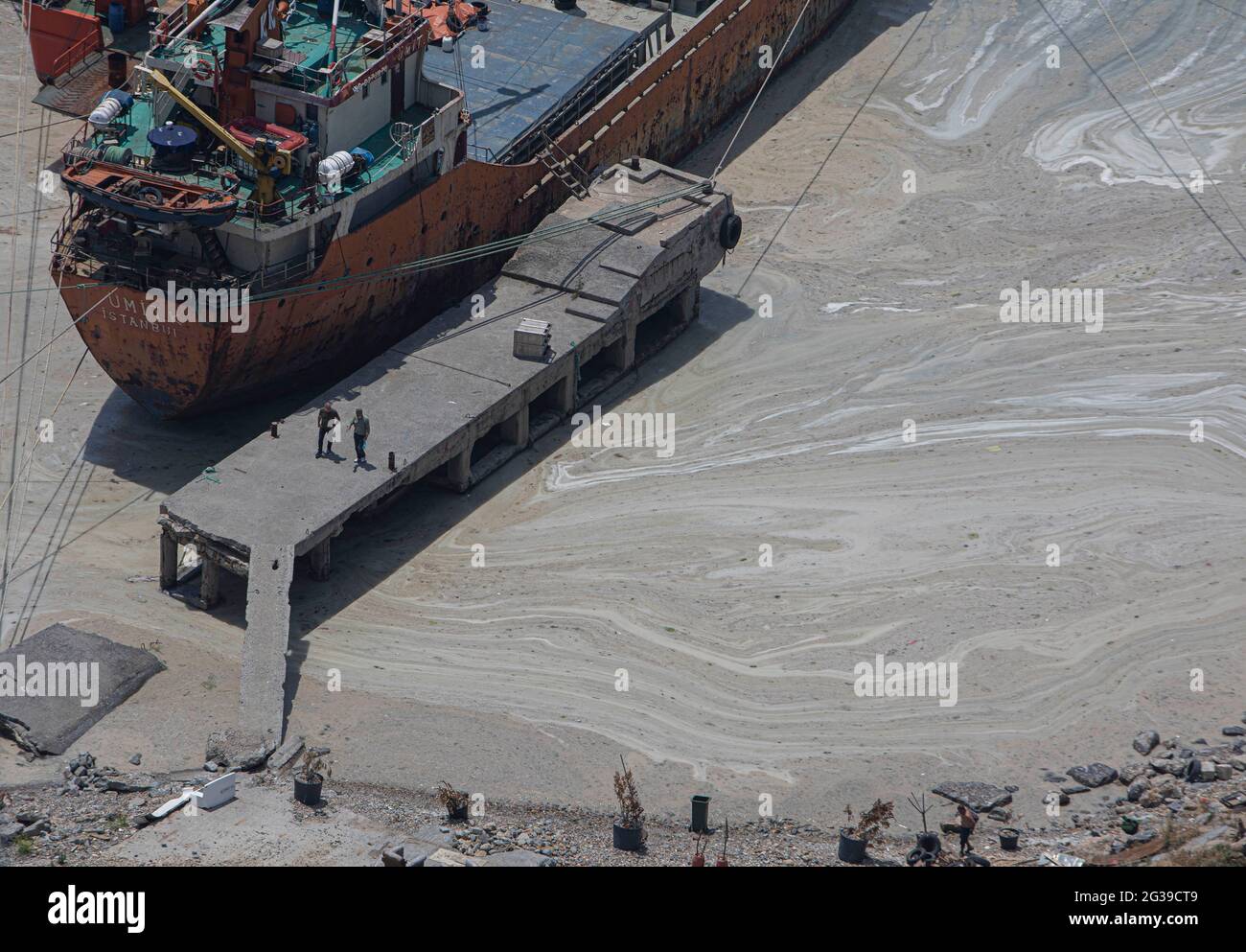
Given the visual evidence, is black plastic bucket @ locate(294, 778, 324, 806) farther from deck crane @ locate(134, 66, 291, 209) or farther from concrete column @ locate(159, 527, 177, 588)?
deck crane @ locate(134, 66, 291, 209)

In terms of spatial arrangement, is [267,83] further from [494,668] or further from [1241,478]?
[1241,478]

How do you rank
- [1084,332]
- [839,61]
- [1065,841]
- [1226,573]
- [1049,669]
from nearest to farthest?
[1065,841] < [1049,669] < [1226,573] < [1084,332] < [839,61]

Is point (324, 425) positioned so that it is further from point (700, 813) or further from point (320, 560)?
point (700, 813)

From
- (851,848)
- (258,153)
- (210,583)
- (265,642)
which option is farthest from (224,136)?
(851,848)

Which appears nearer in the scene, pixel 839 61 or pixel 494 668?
pixel 494 668

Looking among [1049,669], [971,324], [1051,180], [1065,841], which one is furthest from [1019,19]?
[1065,841]

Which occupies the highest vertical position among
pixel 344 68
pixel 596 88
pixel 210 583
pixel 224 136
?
pixel 596 88

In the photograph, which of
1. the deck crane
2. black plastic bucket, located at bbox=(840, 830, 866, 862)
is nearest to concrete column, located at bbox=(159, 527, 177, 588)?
the deck crane
